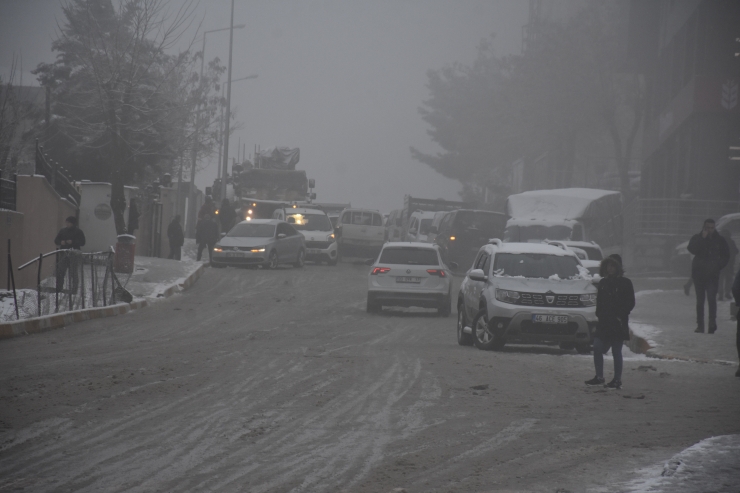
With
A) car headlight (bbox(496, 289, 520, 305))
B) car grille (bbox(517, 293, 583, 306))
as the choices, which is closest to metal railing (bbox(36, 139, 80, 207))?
car headlight (bbox(496, 289, 520, 305))

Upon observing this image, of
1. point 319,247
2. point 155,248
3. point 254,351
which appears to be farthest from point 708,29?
point 254,351

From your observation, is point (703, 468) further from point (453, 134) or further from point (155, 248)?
point (453, 134)

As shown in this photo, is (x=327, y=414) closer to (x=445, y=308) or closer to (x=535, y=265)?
(x=535, y=265)

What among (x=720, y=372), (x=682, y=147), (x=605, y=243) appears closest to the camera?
(x=720, y=372)

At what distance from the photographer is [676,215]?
120 ft

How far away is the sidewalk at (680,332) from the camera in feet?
47.2

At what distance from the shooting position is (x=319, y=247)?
3541 centimetres

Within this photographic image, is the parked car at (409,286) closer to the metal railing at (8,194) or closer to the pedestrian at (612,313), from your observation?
the metal railing at (8,194)

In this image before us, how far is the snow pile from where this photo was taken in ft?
20.3

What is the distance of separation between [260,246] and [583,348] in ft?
58.0

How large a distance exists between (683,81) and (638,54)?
9548mm

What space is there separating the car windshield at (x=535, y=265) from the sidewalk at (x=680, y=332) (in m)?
1.73

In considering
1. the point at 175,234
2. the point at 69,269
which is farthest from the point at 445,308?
the point at 175,234

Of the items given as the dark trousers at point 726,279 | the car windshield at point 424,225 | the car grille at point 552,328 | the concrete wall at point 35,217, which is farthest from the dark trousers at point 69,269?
the car windshield at point 424,225
